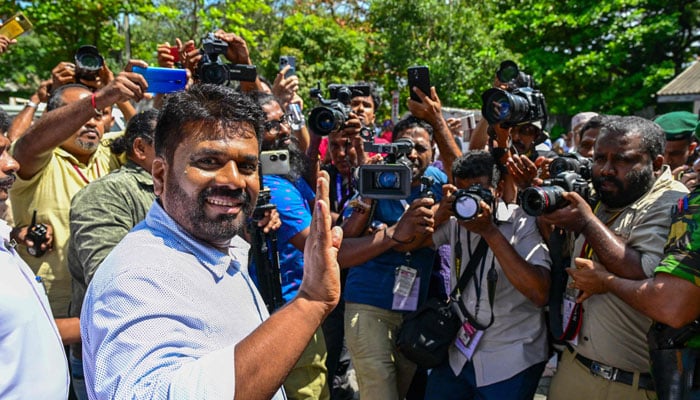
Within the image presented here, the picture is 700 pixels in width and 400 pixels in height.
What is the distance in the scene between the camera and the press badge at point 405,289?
3.25 m

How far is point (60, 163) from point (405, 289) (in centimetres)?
214

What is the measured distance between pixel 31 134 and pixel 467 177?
7.69 ft

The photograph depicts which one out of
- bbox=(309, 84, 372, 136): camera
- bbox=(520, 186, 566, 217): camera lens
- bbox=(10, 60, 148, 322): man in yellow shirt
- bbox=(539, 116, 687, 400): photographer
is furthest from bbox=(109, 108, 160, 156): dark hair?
bbox=(539, 116, 687, 400): photographer

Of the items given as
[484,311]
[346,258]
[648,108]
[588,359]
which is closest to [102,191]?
[346,258]

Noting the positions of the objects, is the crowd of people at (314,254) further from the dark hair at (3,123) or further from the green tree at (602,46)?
the green tree at (602,46)

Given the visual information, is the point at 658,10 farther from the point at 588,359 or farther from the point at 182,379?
the point at 182,379

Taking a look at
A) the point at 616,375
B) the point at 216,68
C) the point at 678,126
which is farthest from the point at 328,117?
the point at 678,126

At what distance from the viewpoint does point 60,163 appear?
10.7 ft

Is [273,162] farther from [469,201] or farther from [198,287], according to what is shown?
[198,287]

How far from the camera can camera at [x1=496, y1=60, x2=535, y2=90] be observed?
138 inches

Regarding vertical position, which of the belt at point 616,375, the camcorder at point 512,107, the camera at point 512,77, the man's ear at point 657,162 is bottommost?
the belt at point 616,375

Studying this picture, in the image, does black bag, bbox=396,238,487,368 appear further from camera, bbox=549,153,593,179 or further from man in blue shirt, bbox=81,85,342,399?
man in blue shirt, bbox=81,85,342,399

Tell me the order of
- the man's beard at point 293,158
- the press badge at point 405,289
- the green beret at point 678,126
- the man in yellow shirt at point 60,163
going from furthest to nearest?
the green beret at point 678,126
the man's beard at point 293,158
the press badge at point 405,289
the man in yellow shirt at point 60,163

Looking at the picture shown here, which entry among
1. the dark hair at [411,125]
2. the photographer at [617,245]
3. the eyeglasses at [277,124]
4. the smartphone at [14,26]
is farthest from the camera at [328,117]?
the smartphone at [14,26]
